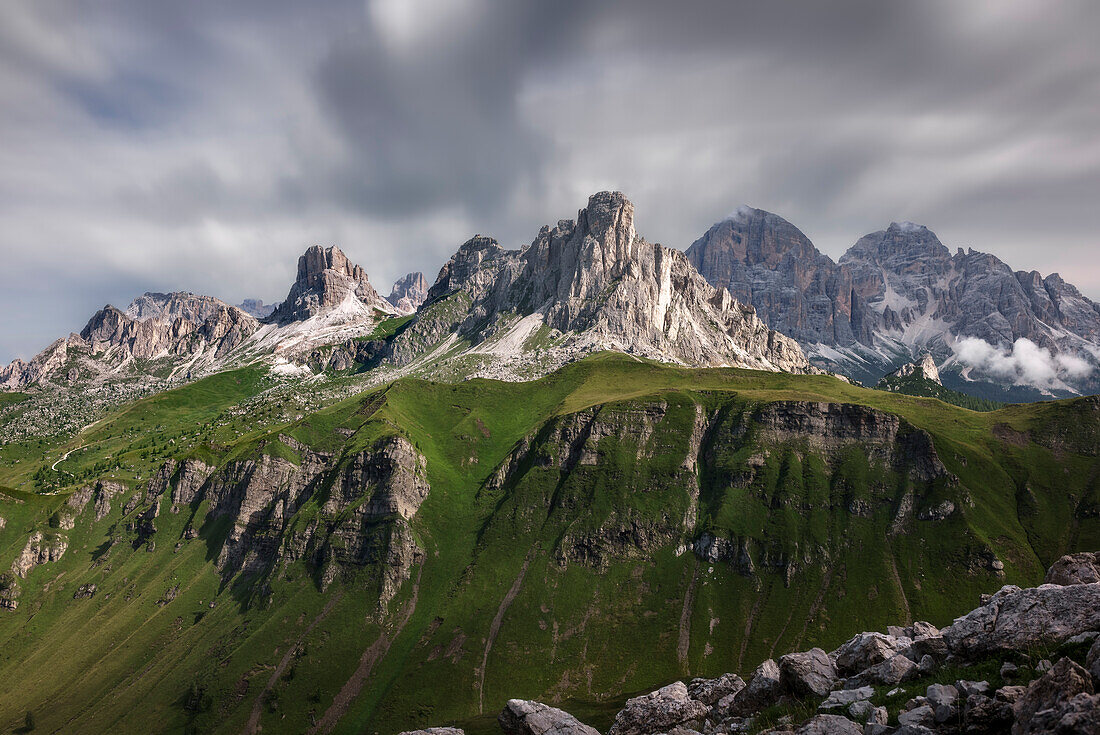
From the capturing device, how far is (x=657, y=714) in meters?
56.5

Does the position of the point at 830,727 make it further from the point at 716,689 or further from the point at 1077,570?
the point at 1077,570

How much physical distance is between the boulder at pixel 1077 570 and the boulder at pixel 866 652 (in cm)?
1738

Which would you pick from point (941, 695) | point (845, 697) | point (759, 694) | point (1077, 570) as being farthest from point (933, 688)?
point (1077, 570)

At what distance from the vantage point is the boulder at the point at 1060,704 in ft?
84.7

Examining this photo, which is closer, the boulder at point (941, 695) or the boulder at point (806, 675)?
the boulder at point (941, 695)

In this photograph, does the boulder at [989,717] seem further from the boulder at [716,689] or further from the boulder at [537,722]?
A: the boulder at [537,722]

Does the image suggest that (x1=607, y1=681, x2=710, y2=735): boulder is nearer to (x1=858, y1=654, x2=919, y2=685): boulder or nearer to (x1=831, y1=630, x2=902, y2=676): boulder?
(x1=831, y1=630, x2=902, y2=676): boulder

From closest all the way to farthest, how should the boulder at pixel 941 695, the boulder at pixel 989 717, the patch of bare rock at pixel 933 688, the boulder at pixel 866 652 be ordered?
the patch of bare rock at pixel 933 688, the boulder at pixel 989 717, the boulder at pixel 941 695, the boulder at pixel 866 652

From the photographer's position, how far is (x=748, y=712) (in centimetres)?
5209

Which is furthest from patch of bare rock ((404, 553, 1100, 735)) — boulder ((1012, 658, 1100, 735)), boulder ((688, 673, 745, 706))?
boulder ((688, 673, 745, 706))

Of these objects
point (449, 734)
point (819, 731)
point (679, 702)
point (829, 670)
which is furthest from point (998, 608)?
point (449, 734)

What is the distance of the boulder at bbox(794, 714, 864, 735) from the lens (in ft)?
122

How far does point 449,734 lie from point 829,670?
39.8 metres

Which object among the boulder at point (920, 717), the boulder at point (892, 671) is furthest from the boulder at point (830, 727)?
the boulder at point (892, 671)
